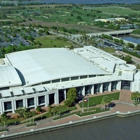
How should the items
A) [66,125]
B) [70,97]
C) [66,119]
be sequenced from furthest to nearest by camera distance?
1. [70,97]
2. [66,119]
3. [66,125]

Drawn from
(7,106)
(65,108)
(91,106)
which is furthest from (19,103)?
(91,106)

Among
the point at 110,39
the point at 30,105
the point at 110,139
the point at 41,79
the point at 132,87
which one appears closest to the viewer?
the point at 110,139

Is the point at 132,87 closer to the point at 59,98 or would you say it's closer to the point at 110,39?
the point at 59,98

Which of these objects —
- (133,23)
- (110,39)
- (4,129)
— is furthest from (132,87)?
(133,23)

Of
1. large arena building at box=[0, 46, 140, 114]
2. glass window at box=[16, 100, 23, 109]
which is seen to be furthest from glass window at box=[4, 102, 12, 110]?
glass window at box=[16, 100, 23, 109]

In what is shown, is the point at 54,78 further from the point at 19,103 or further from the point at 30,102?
the point at 19,103

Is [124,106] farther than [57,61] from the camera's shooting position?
No

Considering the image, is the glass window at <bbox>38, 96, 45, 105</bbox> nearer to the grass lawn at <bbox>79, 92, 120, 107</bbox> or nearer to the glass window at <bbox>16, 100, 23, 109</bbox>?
the glass window at <bbox>16, 100, 23, 109</bbox>
